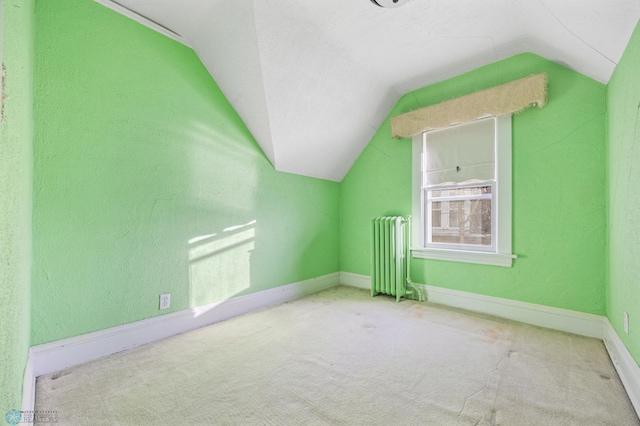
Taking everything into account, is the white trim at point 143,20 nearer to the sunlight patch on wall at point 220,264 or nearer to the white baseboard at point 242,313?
the sunlight patch on wall at point 220,264

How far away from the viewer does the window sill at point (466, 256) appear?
2412mm

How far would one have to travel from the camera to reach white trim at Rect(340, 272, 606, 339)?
2041 mm

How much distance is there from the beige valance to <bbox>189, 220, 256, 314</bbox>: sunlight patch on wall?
2.00m

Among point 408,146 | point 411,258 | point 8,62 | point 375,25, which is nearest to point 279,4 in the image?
point 375,25

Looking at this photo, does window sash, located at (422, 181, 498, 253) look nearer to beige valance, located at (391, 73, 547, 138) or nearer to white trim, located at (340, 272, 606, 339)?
white trim, located at (340, 272, 606, 339)

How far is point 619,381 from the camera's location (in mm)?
1482

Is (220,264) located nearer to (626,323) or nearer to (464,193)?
(464,193)

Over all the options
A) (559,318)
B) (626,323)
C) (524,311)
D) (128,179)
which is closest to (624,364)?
(626,323)

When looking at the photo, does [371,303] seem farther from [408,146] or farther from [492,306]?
[408,146]

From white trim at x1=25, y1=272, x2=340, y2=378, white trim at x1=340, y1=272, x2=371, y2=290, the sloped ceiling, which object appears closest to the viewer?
white trim at x1=25, y1=272, x2=340, y2=378

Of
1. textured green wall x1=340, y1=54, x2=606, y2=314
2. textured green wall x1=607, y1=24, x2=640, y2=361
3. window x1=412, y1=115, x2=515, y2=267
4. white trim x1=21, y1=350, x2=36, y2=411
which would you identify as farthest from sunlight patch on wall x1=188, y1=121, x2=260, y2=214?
textured green wall x1=607, y1=24, x2=640, y2=361

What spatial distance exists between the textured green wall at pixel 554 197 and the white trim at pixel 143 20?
254 cm

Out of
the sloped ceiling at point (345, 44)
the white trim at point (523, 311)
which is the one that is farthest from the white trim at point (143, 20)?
the white trim at point (523, 311)

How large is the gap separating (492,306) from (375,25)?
2.63 metres
